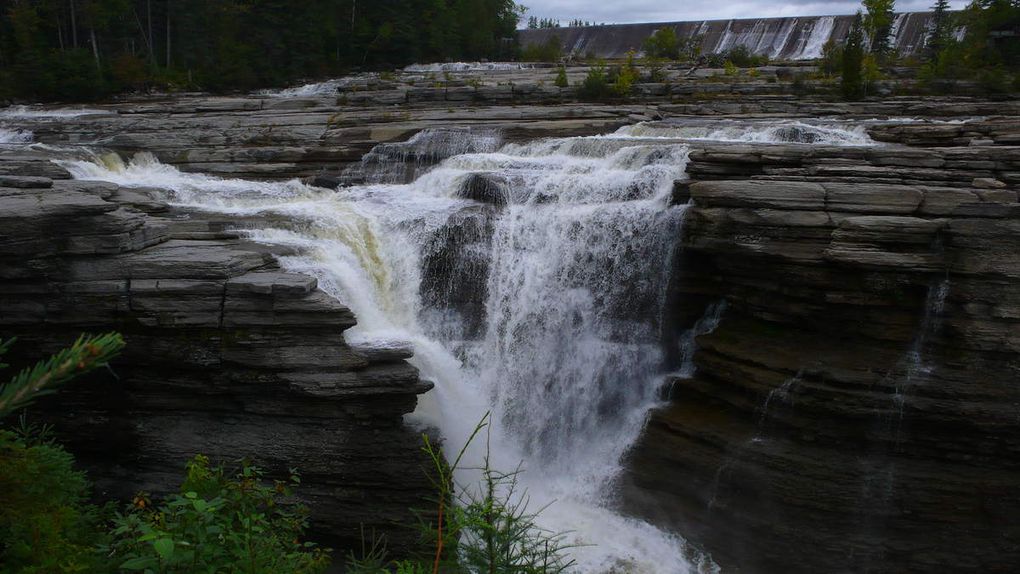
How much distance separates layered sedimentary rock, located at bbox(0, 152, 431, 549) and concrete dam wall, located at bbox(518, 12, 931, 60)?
118ft

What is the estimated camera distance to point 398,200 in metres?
15.7

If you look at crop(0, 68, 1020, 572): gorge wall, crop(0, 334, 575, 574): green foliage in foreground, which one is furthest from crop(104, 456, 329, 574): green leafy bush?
crop(0, 68, 1020, 572): gorge wall

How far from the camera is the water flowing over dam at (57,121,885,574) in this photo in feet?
41.0

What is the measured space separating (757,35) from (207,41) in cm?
3029

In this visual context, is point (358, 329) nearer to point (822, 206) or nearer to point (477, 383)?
point (477, 383)

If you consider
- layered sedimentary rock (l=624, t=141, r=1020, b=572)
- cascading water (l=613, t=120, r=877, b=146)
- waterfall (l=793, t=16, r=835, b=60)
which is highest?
waterfall (l=793, t=16, r=835, b=60)

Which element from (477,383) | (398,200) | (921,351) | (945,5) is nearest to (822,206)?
(921,351)

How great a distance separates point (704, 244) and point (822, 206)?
6.13ft

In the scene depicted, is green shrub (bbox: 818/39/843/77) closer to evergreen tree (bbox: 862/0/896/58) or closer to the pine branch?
evergreen tree (bbox: 862/0/896/58)

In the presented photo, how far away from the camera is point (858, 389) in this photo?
11070mm

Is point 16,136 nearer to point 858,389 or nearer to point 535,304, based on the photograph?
point 535,304

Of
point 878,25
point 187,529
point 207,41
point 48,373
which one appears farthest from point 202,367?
point 878,25

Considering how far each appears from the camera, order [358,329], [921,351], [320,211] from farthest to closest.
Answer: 1. [320,211]
2. [358,329]
3. [921,351]

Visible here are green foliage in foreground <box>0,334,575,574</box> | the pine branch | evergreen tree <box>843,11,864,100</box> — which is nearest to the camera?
the pine branch
